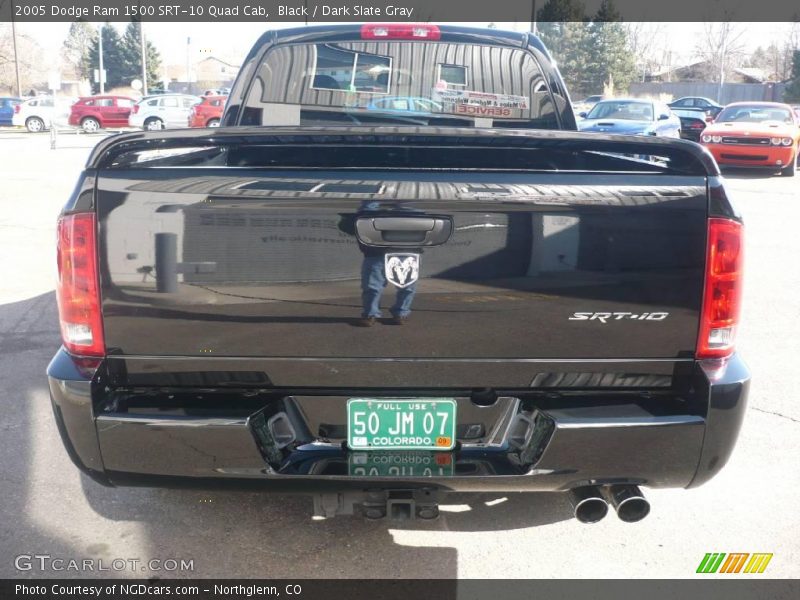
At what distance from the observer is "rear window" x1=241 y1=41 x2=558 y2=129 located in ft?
15.6

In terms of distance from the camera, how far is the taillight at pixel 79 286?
249 centimetres

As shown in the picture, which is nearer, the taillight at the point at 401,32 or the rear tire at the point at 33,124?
the taillight at the point at 401,32

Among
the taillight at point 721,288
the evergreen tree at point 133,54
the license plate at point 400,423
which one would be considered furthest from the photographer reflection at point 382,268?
the evergreen tree at point 133,54

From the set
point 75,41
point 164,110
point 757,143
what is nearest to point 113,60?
point 75,41

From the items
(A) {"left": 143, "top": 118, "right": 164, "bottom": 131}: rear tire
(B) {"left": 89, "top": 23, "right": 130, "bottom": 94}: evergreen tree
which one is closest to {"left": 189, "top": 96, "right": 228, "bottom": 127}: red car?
(A) {"left": 143, "top": 118, "right": 164, "bottom": 131}: rear tire

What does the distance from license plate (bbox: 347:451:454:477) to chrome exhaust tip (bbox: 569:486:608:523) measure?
48cm

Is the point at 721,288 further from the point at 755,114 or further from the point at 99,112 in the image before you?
the point at 99,112

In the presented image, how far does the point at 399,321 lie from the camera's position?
252 cm

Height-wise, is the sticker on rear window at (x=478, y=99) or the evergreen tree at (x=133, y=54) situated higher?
the evergreen tree at (x=133, y=54)

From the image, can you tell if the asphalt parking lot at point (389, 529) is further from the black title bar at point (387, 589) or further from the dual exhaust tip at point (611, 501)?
the dual exhaust tip at point (611, 501)

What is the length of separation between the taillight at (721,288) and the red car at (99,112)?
35.4 m

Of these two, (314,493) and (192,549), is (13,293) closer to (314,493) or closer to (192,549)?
(192,549)

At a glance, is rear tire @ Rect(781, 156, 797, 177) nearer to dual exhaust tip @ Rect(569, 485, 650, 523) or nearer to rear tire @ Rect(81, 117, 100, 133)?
dual exhaust tip @ Rect(569, 485, 650, 523)

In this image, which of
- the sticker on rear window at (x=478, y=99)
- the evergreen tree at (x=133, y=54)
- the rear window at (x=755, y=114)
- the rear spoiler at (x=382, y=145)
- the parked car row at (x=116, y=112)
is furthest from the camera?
the evergreen tree at (x=133, y=54)
